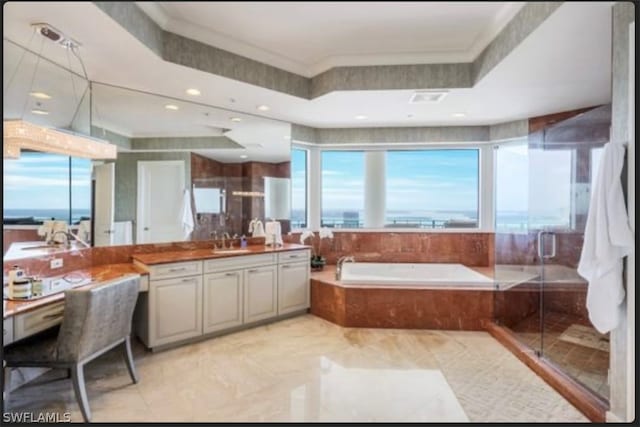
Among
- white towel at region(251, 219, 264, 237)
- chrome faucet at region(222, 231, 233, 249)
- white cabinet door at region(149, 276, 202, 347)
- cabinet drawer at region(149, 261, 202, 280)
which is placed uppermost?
white towel at region(251, 219, 264, 237)

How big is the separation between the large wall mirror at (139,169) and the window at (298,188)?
0.53 ft

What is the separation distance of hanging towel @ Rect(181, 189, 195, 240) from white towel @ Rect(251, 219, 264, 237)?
722 mm

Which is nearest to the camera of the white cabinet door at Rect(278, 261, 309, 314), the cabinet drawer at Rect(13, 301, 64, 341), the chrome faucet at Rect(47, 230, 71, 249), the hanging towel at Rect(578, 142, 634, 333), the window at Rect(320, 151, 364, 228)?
the hanging towel at Rect(578, 142, 634, 333)

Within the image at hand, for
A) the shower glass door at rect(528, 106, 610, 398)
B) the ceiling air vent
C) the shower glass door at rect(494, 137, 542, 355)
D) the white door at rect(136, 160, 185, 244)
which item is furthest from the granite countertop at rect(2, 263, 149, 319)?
the shower glass door at rect(528, 106, 610, 398)

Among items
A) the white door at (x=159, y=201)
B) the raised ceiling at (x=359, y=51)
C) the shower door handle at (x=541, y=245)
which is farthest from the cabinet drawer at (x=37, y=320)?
the shower door handle at (x=541, y=245)

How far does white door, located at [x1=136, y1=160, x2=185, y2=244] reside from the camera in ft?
9.98

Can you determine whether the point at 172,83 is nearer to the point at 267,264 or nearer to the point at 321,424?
the point at 267,264

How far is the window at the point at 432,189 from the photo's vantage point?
14.2 ft

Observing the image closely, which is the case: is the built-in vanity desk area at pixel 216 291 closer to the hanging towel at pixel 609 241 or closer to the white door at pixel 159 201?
the white door at pixel 159 201

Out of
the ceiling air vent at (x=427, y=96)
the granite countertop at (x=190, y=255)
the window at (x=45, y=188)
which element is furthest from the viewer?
the granite countertop at (x=190, y=255)

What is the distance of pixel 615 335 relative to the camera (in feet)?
5.69

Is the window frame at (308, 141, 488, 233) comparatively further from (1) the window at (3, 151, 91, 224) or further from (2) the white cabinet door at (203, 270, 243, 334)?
(1) the window at (3, 151, 91, 224)

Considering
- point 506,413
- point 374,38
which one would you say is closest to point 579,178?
point 506,413

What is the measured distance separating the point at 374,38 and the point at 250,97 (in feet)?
5.60
